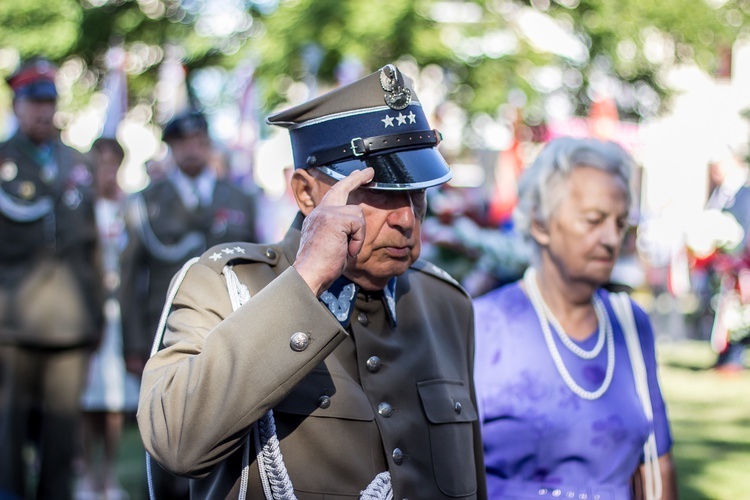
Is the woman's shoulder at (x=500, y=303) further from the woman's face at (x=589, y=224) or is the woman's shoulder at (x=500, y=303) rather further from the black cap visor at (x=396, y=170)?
the black cap visor at (x=396, y=170)

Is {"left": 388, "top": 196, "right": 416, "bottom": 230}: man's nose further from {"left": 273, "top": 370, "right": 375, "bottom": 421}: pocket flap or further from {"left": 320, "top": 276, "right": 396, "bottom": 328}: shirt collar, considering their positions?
{"left": 273, "top": 370, "right": 375, "bottom": 421}: pocket flap

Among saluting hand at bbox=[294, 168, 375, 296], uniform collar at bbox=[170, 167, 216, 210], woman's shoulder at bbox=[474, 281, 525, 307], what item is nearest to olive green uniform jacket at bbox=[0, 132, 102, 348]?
uniform collar at bbox=[170, 167, 216, 210]

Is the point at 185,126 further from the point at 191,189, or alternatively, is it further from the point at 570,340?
the point at 570,340

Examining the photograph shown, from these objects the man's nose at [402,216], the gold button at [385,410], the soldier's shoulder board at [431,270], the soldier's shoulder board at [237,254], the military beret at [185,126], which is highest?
the military beret at [185,126]

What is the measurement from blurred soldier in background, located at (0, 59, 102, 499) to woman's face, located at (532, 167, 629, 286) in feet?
12.0

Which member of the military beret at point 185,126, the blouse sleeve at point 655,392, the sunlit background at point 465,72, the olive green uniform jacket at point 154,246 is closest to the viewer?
the blouse sleeve at point 655,392

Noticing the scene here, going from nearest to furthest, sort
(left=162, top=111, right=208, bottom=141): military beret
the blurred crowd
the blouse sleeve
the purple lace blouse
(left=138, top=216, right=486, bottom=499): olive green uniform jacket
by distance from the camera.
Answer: (left=138, top=216, right=486, bottom=499): olive green uniform jacket, the purple lace blouse, the blouse sleeve, the blurred crowd, (left=162, top=111, right=208, bottom=141): military beret

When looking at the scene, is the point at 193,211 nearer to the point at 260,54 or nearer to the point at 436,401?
the point at 436,401

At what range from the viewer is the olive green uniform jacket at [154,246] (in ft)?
24.0

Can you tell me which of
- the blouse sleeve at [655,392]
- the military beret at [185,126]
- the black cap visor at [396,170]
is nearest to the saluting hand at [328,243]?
the black cap visor at [396,170]

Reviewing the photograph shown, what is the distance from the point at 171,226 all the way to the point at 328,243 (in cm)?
540

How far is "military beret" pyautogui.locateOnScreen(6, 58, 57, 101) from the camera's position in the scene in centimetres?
631

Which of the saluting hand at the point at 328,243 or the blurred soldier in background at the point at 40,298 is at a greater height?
the saluting hand at the point at 328,243

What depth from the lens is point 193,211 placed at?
24.8 ft
